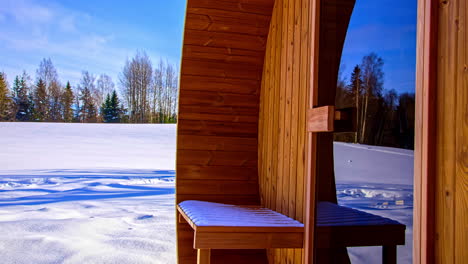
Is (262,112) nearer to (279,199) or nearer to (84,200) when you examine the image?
(279,199)

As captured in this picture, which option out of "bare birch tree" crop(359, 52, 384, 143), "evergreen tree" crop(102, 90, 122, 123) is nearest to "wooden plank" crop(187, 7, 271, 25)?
"bare birch tree" crop(359, 52, 384, 143)

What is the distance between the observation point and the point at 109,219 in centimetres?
468

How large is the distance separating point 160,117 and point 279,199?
13862 mm

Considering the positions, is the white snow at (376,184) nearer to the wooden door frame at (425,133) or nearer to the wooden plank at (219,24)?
the wooden door frame at (425,133)

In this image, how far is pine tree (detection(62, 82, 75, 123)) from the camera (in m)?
16.5

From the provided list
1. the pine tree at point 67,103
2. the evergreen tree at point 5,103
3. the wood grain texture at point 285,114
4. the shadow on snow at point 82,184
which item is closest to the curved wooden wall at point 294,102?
the wood grain texture at point 285,114

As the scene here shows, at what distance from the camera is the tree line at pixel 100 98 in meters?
15.9

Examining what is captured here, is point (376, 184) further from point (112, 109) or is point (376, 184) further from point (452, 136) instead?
point (112, 109)

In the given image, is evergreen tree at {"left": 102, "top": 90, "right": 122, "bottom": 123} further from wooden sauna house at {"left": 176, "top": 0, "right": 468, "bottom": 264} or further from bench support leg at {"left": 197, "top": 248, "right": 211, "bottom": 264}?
bench support leg at {"left": 197, "top": 248, "right": 211, "bottom": 264}

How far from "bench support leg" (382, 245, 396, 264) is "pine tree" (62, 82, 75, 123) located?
54.4 ft

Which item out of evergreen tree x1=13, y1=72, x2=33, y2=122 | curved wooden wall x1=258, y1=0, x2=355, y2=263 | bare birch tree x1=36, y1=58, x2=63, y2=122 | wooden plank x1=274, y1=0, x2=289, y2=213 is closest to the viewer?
curved wooden wall x1=258, y1=0, x2=355, y2=263

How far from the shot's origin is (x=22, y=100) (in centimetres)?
1628

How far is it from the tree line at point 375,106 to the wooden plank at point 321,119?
6cm

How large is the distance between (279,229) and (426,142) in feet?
3.53
